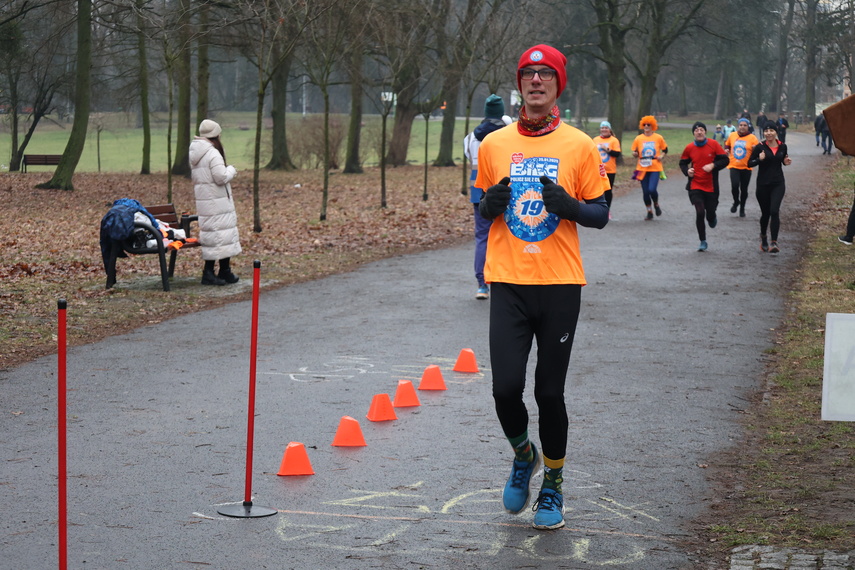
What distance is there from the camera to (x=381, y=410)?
7395mm

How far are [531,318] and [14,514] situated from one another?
250cm

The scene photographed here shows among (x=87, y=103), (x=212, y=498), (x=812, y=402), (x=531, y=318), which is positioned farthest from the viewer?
(x=87, y=103)

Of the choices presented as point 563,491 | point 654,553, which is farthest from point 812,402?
point 654,553

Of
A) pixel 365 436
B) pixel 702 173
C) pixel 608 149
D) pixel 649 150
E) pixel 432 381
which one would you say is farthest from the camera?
pixel 608 149

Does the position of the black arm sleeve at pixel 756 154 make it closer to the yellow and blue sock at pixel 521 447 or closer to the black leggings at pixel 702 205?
the black leggings at pixel 702 205

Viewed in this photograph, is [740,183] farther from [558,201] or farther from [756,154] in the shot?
[558,201]

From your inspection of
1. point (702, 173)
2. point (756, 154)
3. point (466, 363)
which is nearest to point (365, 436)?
point (466, 363)

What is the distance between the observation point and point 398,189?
32219 millimetres

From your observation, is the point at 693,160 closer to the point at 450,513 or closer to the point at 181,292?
the point at 181,292

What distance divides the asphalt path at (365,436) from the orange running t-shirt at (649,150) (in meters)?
8.08

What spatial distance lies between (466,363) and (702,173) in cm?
918

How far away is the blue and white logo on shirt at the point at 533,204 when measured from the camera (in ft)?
16.6

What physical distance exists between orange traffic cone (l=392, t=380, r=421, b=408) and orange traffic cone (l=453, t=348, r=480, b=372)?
1.14 m

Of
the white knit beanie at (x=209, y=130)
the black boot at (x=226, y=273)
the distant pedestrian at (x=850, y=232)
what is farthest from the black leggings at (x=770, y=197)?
the white knit beanie at (x=209, y=130)
